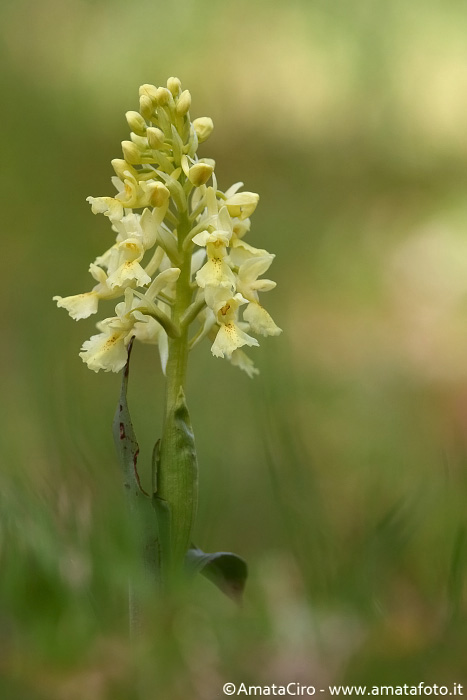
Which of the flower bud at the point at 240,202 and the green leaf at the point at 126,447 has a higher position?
the flower bud at the point at 240,202

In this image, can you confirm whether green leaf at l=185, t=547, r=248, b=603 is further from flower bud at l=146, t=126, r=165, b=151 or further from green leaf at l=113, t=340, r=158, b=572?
flower bud at l=146, t=126, r=165, b=151

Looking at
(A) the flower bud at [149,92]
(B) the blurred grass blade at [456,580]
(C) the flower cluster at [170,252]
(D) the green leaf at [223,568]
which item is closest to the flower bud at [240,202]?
(C) the flower cluster at [170,252]

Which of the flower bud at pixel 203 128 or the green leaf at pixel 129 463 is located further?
the flower bud at pixel 203 128

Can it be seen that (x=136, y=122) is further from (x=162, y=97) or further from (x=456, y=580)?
(x=456, y=580)

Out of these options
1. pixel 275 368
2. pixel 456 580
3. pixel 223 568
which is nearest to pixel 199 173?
pixel 275 368

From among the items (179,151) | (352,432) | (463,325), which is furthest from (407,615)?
(463,325)

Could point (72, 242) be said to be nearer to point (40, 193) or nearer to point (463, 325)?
point (40, 193)

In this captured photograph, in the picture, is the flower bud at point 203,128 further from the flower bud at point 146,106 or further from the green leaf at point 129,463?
the green leaf at point 129,463
